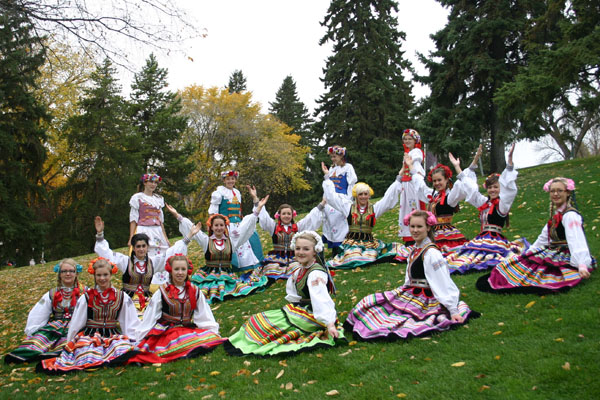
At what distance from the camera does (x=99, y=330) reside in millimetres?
5379

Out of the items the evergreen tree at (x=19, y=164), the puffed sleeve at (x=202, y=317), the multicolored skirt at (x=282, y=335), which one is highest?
the evergreen tree at (x=19, y=164)

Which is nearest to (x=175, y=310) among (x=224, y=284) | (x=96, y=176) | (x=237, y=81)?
(x=224, y=284)

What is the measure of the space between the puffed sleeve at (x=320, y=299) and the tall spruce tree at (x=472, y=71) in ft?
52.6

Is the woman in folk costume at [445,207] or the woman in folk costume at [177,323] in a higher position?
the woman in folk costume at [445,207]

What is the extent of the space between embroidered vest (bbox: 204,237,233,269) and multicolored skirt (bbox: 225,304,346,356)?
283 centimetres

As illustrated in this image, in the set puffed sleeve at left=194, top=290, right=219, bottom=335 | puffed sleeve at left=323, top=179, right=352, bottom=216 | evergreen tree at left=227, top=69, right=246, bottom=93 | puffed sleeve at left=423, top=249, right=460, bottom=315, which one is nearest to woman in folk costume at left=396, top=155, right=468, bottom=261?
puffed sleeve at left=323, top=179, right=352, bottom=216

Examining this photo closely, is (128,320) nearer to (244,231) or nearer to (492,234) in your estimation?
(244,231)

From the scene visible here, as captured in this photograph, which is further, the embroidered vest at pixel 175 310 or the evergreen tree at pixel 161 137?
the evergreen tree at pixel 161 137

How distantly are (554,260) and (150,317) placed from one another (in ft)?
17.1

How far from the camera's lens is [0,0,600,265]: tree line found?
15.3 metres

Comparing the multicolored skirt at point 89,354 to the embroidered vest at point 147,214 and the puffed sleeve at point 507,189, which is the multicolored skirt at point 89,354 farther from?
the puffed sleeve at point 507,189

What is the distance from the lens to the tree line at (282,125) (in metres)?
15.3

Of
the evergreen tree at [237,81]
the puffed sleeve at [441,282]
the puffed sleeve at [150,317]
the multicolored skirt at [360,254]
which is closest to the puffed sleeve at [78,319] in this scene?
the puffed sleeve at [150,317]

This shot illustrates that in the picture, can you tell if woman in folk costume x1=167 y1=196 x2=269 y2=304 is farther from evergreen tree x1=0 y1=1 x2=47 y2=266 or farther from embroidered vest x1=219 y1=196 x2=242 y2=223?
evergreen tree x1=0 y1=1 x2=47 y2=266
